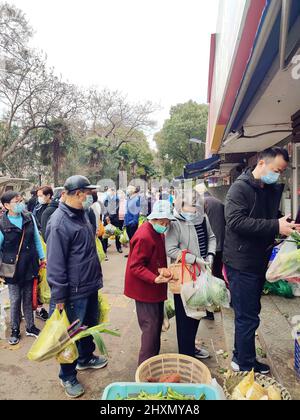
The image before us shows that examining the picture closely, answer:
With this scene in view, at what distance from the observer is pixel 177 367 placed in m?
2.42

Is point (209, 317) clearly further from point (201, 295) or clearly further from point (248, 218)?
point (248, 218)

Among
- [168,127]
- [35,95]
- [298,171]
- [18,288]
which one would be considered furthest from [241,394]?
[168,127]

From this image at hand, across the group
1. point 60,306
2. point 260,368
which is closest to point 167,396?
point 60,306

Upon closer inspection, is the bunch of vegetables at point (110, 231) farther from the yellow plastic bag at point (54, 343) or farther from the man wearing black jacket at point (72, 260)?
the yellow plastic bag at point (54, 343)

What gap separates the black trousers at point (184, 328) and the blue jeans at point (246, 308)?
45cm

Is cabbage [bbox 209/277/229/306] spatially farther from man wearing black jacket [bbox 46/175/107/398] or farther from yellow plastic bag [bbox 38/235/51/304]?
yellow plastic bag [bbox 38/235/51/304]

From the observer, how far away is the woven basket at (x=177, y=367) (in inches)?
90.2

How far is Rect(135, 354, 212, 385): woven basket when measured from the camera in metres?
2.29

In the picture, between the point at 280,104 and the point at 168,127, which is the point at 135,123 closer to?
the point at 168,127

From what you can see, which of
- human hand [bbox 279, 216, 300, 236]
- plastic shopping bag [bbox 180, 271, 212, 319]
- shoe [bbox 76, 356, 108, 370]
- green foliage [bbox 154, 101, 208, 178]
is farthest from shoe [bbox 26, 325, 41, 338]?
green foliage [bbox 154, 101, 208, 178]

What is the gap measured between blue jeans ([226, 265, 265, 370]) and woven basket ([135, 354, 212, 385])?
1.71 feet

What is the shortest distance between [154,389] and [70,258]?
1336 millimetres

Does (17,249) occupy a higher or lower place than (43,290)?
higher

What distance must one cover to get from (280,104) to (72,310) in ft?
11.4
